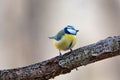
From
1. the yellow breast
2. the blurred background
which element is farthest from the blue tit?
the blurred background

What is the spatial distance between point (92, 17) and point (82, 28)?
9cm

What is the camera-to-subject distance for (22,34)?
1.92m

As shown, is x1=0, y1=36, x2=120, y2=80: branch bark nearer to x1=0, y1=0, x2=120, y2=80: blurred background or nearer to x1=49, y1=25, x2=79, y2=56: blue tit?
x1=49, y1=25, x2=79, y2=56: blue tit

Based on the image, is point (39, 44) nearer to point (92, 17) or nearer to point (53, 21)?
point (53, 21)

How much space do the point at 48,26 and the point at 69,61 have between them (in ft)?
3.70

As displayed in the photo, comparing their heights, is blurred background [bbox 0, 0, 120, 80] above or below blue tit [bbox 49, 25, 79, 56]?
below

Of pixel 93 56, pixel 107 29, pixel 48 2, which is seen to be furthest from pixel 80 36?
pixel 93 56

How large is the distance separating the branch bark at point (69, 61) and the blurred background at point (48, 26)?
1.02 meters

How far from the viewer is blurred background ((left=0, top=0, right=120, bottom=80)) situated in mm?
1864

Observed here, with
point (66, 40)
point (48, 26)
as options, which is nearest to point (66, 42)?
point (66, 40)

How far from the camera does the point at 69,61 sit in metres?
0.81

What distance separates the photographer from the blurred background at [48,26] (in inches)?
73.4

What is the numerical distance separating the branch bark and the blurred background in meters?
1.02

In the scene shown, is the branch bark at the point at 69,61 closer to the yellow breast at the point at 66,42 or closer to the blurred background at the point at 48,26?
the yellow breast at the point at 66,42
